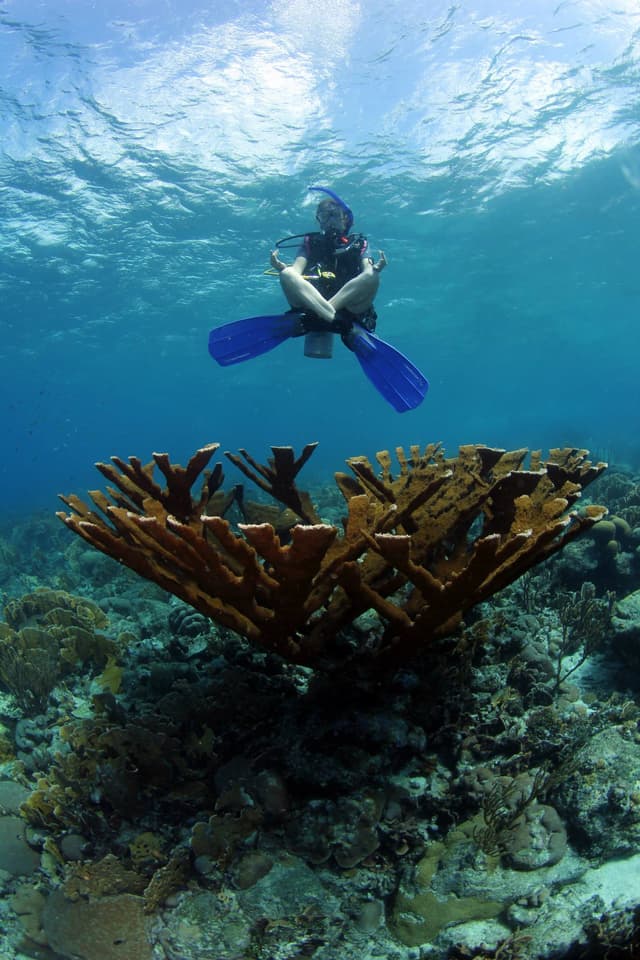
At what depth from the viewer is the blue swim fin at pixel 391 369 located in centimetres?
680

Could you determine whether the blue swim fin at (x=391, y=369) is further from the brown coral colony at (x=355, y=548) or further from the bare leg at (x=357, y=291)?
the brown coral colony at (x=355, y=548)

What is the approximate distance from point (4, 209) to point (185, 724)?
23586 mm

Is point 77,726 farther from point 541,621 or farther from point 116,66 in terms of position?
point 116,66

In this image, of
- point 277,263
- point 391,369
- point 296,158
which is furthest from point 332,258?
point 296,158

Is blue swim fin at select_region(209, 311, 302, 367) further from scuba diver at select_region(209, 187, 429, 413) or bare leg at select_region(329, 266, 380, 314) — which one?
bare leg at select_region(329, 266, 380, 314)

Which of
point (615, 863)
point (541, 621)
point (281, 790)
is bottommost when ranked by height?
point (615, 863)

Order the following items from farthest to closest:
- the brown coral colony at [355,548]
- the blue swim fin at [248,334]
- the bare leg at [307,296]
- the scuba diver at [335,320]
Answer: the blue swim fin at [248,334], the scuba diver at [335,320], the bare leg at [307,296], the brown coral colony at [355,548]

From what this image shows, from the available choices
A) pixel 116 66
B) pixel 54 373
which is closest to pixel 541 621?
pixel 116 66

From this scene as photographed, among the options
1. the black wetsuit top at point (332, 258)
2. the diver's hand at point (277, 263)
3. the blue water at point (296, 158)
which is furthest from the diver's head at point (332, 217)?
the blue water at point (296, 158)

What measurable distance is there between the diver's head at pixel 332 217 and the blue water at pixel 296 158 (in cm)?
1181

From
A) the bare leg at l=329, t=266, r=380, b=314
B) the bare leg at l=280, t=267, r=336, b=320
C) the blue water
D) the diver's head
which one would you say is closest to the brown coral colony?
the bare leg at l=280, t=267, r=336, b=320

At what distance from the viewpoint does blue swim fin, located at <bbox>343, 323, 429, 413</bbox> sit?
680cm

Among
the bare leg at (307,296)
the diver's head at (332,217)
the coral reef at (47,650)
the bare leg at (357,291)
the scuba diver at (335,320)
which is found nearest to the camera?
the coral reef at (47,650)

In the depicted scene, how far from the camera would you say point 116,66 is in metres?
15.2
